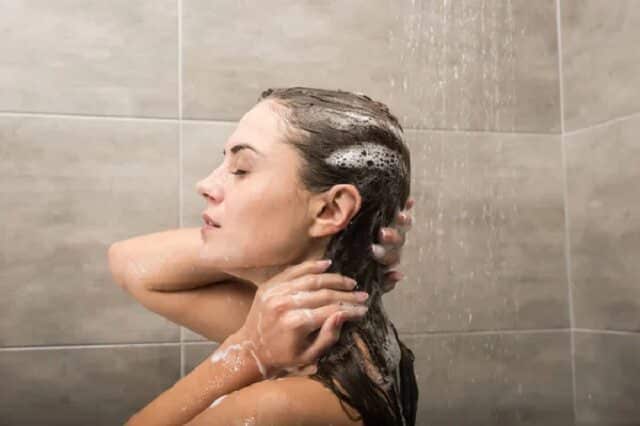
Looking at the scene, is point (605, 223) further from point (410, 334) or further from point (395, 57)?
point (395, 57)

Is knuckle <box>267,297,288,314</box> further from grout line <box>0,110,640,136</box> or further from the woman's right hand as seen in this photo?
grout line <box>0,110,640,136</box>

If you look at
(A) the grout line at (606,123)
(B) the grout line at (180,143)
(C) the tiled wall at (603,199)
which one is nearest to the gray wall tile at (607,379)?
(C) the tiled wall at (603,199)

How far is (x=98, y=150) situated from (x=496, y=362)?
3.86 ft

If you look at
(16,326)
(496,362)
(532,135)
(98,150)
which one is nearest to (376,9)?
(532,135)

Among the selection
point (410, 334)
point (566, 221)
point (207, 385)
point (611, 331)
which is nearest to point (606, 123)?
point (566, 221)

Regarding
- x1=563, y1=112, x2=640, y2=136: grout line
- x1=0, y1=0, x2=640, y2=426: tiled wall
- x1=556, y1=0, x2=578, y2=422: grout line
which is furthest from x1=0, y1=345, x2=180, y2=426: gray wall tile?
x1=563, y1=112, x2=640, y2=136: grout line

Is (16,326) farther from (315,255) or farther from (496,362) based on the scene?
(496,362)

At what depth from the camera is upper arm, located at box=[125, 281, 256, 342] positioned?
132cm

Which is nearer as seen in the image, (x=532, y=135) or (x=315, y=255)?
(x=315, y=255)

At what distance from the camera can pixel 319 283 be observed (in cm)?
104

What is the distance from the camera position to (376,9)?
77.6 inches

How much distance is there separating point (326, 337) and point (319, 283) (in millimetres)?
76

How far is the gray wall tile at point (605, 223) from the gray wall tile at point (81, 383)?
1125 millimetres

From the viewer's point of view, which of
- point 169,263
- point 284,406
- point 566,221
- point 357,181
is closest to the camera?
point 284,406
